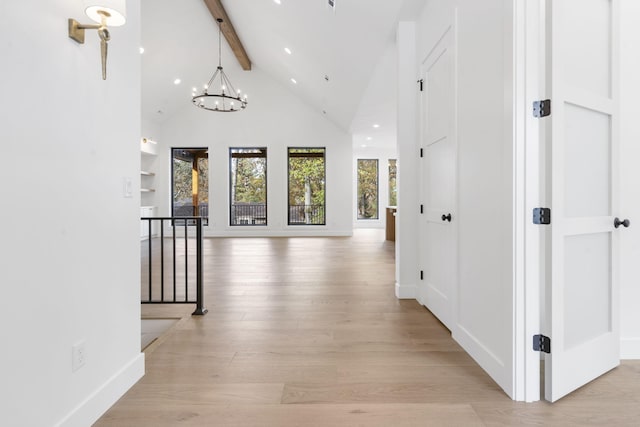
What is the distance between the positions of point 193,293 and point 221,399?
2223mm

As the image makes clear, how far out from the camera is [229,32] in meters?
7.23

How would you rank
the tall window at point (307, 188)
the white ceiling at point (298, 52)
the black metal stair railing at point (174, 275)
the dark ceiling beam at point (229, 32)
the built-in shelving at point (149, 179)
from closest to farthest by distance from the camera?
the black metal stair railing at point (174, 275), the white ceiling at point (298, 52), the dark ceiling beam at point (229, 32), the built-in shelving at point (149, 179), the tall window at point (307, 188)

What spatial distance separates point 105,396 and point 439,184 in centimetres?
263

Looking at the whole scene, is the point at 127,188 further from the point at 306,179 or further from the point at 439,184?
the point at 306,179

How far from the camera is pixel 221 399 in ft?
5.52

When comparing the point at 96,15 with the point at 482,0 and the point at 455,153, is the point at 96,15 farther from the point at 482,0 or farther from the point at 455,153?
the point at 455,153

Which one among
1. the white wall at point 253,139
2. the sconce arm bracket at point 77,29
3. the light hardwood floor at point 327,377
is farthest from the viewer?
the white wall at point 253,139

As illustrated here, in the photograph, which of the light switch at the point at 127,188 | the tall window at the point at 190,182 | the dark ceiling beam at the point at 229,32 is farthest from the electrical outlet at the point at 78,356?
the tall window at the point at 190,182
